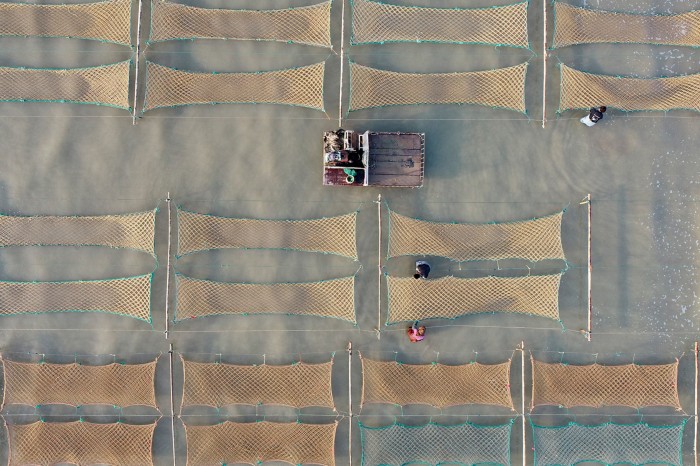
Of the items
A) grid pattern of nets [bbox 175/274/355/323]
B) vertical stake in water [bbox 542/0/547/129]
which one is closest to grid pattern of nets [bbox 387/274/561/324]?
grid pattern of nets [bbox 175/274/355/323]

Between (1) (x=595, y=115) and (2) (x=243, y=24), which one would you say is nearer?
(1) (x=595, y=115)

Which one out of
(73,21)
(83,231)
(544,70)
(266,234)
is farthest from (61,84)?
(544,70)

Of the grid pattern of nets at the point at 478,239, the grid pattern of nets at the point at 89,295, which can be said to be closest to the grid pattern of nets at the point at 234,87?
the grid pattern of nets at the point at 478,239

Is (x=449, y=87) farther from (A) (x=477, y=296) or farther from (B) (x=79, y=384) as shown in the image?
(B) (x=79, y=384)

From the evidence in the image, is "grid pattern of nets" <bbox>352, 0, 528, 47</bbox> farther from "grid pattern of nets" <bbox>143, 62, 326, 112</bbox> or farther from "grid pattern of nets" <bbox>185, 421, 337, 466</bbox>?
"grid pattern of nets" <bbox>185, 421, 337, 466</bbox>

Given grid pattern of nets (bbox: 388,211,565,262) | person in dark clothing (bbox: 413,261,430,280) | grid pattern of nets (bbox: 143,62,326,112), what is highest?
grid pattern of nets (bbox: 143,62,326,112)

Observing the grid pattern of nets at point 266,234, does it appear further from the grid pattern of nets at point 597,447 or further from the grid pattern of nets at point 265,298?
the grid pattern of nets at point 597,447

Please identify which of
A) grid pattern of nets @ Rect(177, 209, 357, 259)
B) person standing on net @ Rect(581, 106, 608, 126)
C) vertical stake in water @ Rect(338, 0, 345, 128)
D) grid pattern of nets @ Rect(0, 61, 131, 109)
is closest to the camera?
person standing on net @ Rect(581, 106, 608, 126)
